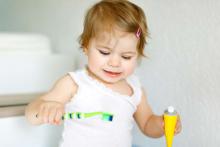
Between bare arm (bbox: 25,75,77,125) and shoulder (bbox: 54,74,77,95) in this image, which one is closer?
bare arm (bbox: 25,75,77,125)

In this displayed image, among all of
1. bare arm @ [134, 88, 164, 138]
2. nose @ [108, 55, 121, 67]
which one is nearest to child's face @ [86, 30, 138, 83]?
nose @ [108, 55, 121, 67]

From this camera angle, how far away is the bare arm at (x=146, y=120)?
2.54 feet

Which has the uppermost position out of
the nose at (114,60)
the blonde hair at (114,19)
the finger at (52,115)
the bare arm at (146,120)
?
the blonde hair at (114,19)

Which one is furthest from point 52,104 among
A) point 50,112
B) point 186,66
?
point 186,66

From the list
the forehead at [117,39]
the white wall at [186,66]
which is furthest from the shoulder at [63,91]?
the white wall at [186,66]

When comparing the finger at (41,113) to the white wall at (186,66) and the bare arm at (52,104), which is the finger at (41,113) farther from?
the white wall at (186,66)

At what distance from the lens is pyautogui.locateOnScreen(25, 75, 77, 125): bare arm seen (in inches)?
25.2

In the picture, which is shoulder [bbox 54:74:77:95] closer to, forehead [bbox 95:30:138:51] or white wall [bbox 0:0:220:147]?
forehead [bbox 95:30:138:51]

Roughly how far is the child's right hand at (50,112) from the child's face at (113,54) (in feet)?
0.36

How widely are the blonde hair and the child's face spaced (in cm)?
1

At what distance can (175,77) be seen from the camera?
2.80 feet

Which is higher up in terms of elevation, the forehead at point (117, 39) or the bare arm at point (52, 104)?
the forehead at point (117, 39)

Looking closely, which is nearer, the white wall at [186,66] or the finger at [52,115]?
the finger at [52,115]

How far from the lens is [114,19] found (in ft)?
2.31
